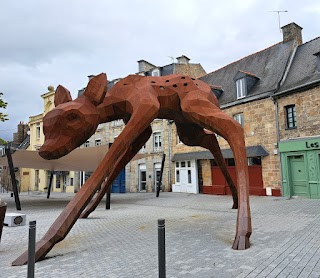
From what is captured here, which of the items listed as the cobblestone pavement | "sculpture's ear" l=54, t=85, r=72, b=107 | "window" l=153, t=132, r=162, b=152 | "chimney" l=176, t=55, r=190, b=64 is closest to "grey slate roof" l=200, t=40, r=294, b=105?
"chimney" l=176, t=55, r=190, b=64

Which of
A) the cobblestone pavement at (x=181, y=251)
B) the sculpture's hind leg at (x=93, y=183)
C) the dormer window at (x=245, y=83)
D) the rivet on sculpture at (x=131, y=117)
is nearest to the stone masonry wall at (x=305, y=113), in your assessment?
the dormer window at (x=245, y=83)

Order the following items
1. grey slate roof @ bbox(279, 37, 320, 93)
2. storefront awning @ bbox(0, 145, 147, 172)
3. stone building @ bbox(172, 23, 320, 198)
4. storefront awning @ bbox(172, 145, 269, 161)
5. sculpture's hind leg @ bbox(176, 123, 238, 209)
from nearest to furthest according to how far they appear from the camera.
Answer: sculpture's hind leg @ bbox(176, 123, 238, 209), storefront awning @ bbox(0, 145, 147, 172), stone building @ bbox(172, 23, 320, 198), grey slate roof @ bbox(279, 37, 320, 93), storefront awning @ bbox(172, 145, 269, 161)

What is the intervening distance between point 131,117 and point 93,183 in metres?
1.68

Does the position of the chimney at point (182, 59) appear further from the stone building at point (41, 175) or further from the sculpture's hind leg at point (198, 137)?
the sculpture's hind leg at point (198, 137)

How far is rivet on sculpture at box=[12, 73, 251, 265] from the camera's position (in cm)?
541

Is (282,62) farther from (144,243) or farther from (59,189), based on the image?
(59,189)

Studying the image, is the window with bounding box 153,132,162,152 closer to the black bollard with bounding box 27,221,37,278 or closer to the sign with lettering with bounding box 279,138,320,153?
the sign with lettering with bounding box 279,138,320,153

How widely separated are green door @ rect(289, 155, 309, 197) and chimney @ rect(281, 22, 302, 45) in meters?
Answer: 7.45

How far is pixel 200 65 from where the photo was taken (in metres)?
25.9

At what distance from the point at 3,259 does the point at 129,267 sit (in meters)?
2.31

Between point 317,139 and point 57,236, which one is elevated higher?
point 317,139

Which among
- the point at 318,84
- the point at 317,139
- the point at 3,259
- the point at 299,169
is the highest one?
the point at 318,84

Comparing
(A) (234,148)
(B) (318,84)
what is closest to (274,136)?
(B) (318,84)

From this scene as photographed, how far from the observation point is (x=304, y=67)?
49.3 ft
